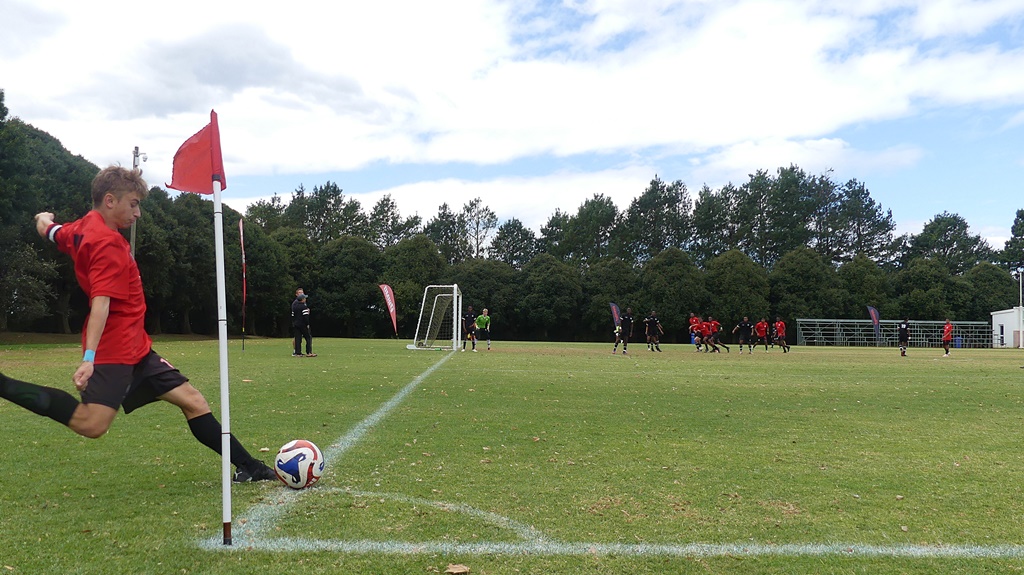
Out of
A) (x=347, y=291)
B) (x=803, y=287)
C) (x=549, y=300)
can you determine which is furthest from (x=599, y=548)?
(x=803, y=287)

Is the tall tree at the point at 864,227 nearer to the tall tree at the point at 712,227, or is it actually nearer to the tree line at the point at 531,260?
the tree line at the point at 531,260

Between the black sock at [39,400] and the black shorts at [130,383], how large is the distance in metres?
0.14

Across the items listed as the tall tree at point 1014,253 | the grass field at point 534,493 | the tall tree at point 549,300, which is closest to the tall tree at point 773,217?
the tall tree at point 549,300

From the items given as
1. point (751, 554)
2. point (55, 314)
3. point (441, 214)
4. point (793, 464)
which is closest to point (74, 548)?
point (751, 554)

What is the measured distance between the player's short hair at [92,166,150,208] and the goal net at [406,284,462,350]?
25.9 meters

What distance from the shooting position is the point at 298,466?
4.70 m

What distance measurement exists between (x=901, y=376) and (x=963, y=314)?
57.5 meters

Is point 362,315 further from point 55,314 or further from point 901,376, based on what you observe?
point 901,376

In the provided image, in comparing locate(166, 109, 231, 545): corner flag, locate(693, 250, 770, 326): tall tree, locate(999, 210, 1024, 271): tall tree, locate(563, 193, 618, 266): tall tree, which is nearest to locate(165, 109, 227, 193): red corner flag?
locate(166, 109, 231, 545): corner flag

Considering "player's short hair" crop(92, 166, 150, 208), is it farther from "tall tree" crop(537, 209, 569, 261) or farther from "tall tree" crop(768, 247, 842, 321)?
"tall tree" crop(537, 209, 569, 261)

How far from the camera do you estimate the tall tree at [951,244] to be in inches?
3049

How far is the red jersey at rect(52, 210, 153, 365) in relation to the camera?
3900 mm

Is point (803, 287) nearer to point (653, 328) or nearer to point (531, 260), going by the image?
point (531, 260)

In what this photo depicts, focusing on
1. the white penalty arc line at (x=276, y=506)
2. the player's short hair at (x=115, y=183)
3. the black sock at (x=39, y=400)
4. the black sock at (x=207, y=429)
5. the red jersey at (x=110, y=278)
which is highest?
the player's short hair at (x=115, y=183)
